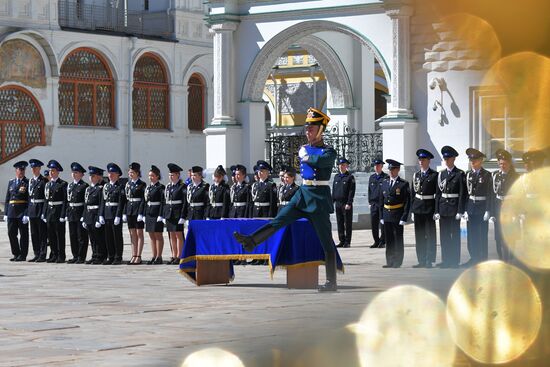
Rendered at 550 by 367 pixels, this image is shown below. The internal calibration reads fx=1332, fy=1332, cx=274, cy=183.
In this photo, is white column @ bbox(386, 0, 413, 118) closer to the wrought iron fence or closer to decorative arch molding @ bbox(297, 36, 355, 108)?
the wrought iron fence

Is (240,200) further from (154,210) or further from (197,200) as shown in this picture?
(154,210)

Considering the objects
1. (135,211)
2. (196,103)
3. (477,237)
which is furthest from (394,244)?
(196,103)

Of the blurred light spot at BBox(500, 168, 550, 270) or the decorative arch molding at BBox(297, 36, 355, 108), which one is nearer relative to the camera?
the blurred light spot at BBox(500, 168, 550, 270)

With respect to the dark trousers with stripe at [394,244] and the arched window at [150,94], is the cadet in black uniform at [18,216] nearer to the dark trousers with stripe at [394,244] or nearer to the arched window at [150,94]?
the dark trousers with stripe at [394,244]

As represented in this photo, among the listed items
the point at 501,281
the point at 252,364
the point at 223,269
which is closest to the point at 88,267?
the point at 223,269

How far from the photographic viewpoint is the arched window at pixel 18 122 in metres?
38.6

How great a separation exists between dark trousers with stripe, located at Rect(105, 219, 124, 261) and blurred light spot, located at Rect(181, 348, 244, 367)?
10846mm

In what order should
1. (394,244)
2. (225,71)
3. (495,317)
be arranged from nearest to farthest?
(495,317), (394,244), (225,71)

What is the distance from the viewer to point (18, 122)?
3909 cm

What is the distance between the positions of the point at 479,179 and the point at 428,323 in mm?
7661

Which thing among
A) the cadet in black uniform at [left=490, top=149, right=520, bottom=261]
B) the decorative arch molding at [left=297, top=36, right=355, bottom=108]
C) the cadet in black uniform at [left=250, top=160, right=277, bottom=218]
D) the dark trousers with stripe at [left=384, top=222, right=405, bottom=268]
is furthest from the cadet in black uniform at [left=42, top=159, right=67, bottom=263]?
the decorative arch molding at [left=297, top=36, right=355, bottom=108]

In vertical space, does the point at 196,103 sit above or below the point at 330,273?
above

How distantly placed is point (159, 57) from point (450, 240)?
2651 centimetres

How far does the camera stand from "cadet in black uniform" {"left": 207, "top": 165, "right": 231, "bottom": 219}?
20062 millimetres
